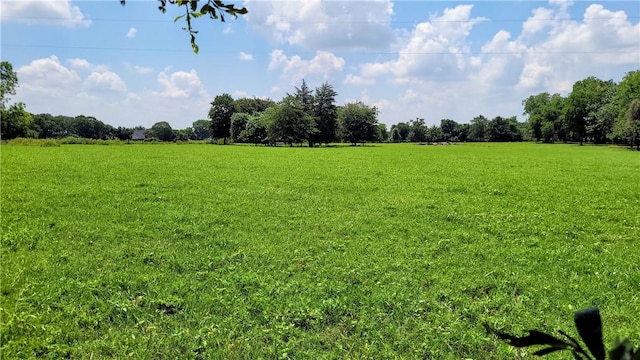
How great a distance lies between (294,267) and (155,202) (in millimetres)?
6526

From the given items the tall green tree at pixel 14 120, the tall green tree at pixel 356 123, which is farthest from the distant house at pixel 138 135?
the tall green tree at pixel 356 123

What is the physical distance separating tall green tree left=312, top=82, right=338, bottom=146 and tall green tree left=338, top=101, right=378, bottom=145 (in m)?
5.31

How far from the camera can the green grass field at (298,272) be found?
5340 millimetres

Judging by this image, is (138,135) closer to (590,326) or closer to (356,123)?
(356,123)

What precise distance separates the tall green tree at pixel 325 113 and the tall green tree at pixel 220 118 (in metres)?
26.5

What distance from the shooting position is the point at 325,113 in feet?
242

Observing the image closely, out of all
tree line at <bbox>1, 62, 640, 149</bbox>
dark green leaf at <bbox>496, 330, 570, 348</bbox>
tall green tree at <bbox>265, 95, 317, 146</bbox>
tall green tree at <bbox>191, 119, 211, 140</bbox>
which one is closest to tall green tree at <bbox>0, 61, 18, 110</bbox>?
tree line at <bbox>1, 62, 640, 149</bbox>

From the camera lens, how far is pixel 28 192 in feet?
41.1

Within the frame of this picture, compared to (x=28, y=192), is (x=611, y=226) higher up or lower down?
lower down

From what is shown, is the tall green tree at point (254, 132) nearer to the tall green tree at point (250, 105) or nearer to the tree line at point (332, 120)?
the tree line at point (332, 120)

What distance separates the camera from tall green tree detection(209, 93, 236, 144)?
303 feet

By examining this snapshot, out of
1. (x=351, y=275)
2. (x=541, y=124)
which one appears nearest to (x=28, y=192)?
(x=351, y=275)

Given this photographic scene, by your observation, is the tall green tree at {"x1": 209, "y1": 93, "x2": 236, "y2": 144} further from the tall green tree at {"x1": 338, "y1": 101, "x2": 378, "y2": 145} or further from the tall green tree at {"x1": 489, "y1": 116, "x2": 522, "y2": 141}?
the tall green tree at {"x1": 489, "y1": 116, "x2": 522, "y2": 141}

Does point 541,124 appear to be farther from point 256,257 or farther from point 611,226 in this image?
point 256,257
